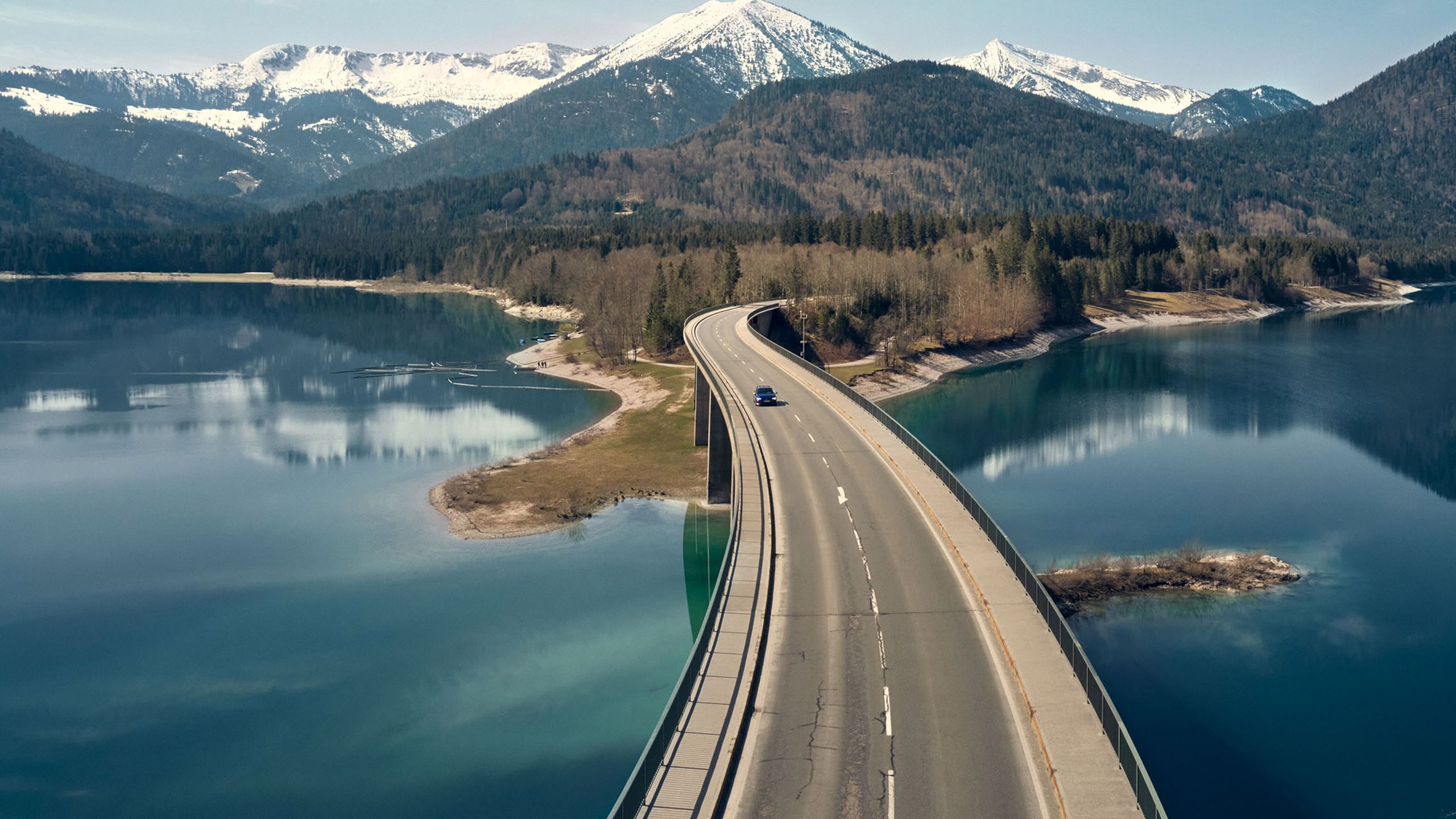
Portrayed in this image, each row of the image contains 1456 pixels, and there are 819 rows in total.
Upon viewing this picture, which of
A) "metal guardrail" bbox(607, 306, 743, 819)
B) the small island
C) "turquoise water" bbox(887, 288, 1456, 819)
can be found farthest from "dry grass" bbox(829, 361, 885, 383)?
"metal guardrail" bbox(607, 306, 743, 819)

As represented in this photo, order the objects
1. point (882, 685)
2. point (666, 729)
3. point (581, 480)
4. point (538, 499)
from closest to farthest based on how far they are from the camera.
Result: point (666, 729) → point (882, 685) → point (538, 499) → point (581, 480)

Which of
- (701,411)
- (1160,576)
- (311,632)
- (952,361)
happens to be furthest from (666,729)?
(952,361)

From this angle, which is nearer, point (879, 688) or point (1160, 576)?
point (879, 688)

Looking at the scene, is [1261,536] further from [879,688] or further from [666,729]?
[666,729]

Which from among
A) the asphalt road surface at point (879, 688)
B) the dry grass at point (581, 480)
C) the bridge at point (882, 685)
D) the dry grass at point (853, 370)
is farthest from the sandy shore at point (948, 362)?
the asphalt road surface at point (879, 688)

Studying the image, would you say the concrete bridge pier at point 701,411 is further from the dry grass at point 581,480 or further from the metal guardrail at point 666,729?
the metal guardrail at point 666,729

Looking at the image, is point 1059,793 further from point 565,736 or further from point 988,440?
point 988,440
